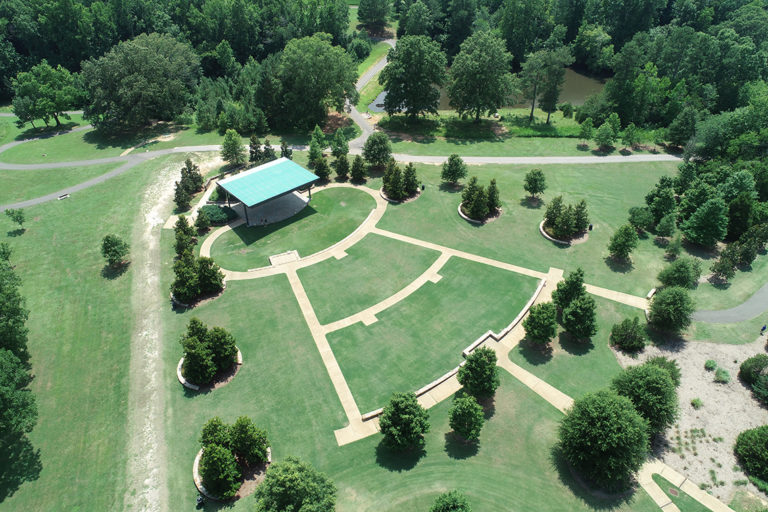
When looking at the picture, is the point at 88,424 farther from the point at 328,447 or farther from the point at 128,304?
the point at 328,447

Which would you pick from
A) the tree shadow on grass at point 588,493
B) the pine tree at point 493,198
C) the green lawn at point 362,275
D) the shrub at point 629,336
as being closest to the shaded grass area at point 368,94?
the pine tree at point 493,198

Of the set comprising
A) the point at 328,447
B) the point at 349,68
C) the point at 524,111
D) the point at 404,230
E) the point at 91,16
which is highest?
the point at 91,16

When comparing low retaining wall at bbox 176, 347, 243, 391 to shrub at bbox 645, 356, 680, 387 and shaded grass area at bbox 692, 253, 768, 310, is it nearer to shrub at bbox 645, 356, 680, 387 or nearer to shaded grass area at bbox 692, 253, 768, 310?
shrub at bbox 645, 356, 680, 387

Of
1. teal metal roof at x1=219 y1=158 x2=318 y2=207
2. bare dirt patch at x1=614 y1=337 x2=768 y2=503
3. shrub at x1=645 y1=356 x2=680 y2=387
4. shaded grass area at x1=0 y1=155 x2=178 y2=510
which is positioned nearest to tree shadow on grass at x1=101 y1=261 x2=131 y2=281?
shaded grass area at x1=0 y1=155 x2=178 y2=510

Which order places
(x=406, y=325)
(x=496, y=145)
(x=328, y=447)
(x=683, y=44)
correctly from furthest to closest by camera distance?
(x=683, y=44) → (x=496, y=145) → (x=406, y=325) → (x=328, y=447)

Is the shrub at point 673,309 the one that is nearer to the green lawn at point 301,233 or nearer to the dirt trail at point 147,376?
the green lawn at point 301,233

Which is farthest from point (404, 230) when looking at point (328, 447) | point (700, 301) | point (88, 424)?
point (88, 424)
